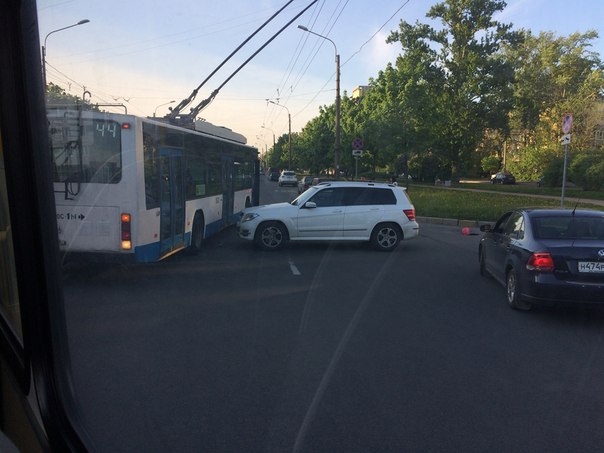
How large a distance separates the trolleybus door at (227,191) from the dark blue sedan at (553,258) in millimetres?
8270

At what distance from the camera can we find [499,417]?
410cm

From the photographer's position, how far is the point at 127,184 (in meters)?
8.24

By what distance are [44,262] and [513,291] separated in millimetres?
6482

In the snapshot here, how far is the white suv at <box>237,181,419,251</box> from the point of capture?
1243cm

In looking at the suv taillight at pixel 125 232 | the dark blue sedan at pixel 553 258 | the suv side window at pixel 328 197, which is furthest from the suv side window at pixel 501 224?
the suv taillight at pixel 125 232

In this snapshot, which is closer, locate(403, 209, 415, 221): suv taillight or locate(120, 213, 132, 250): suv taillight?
locate(120, 213, 132, 250): suv taillight

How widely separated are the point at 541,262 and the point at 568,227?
2.96ft

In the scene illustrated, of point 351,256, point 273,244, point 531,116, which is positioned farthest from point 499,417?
point 531,116

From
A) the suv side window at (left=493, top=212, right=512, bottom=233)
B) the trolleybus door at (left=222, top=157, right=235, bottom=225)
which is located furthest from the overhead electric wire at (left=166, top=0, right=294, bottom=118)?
the suv side window at (left=493, top=212, right=512, bottom=233)

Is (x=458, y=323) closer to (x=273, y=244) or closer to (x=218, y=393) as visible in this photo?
(x=218, y=393)

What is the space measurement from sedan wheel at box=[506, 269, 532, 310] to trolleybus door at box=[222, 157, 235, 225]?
341 inches

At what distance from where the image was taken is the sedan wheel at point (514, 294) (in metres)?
7.25

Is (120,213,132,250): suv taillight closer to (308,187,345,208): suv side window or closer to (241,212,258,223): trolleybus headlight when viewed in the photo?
(241,212,258,223): trolleybus headlight

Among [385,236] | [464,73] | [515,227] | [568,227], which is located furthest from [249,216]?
[464,73]
